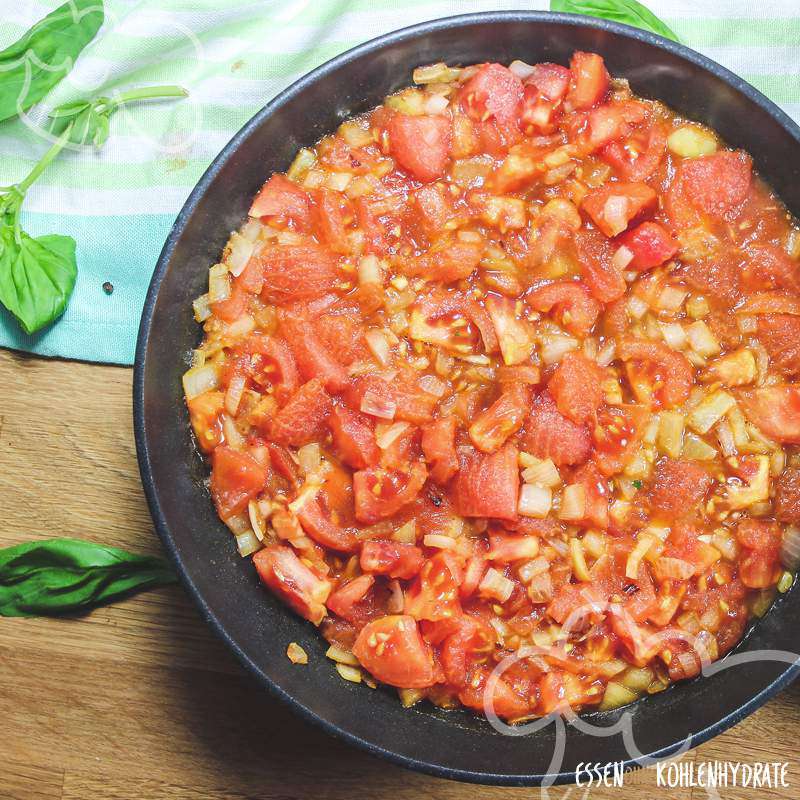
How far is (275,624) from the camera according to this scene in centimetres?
348

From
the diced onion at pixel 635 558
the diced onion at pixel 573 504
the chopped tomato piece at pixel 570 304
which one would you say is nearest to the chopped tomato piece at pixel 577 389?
the chopped tomato piece at pixel 570 304

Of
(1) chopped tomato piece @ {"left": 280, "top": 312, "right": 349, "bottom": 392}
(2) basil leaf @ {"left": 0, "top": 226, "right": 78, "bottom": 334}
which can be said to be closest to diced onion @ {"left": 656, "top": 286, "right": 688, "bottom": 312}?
(1) chopped tomato piece @ {"left": 280, "top": 312, "right": 349, "bottom": 392}

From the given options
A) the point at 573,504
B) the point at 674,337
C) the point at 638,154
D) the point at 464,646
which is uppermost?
the point at 638,154

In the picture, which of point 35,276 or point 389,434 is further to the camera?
point 35,276

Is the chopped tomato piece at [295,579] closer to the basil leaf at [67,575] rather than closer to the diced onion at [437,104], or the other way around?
the basil leaf at [67,575]

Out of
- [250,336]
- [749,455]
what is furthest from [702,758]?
[250,336]

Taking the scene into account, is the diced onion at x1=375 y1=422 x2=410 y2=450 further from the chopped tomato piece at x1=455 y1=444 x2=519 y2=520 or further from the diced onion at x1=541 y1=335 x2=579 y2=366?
the diced onion at x1=541 y1=335 x2=579 y2=366

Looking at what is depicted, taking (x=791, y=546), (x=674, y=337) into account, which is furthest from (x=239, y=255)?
(x=791, y=546)

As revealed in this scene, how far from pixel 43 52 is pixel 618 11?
257cm

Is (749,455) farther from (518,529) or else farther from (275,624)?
(275,624)

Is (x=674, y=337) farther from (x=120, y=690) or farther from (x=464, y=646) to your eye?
(x=120, y=690)

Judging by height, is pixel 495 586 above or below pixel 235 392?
below

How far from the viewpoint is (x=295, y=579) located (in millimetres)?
3330

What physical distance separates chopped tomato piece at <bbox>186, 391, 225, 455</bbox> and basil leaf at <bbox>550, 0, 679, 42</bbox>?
226cm
